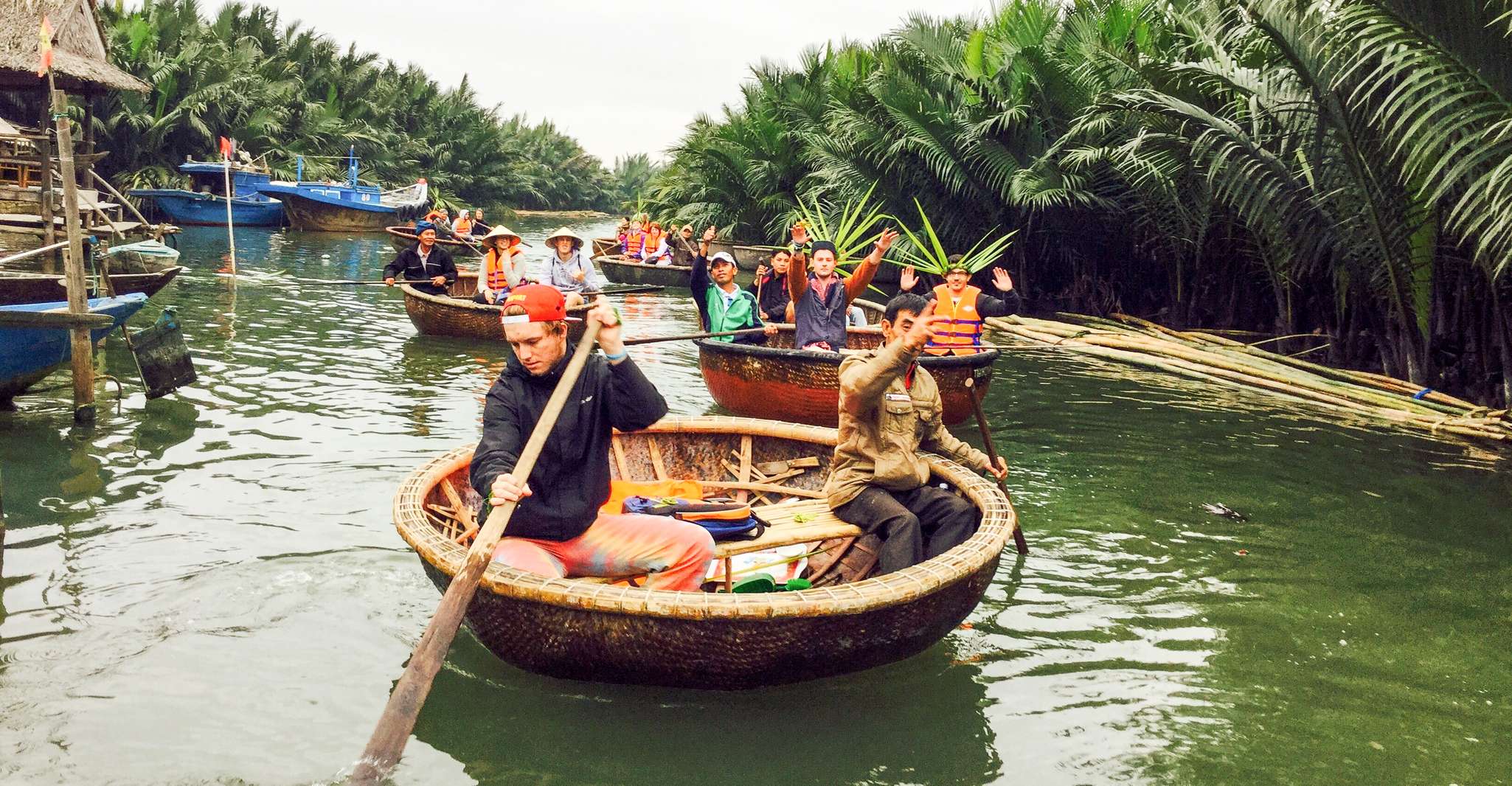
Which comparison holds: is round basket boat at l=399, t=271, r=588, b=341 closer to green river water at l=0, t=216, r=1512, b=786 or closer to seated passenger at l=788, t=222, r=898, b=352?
green river water at l=0, t=216, r=1512, b=786

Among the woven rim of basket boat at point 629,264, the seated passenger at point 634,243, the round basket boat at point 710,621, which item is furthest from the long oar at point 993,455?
the seated passenger at point 634,243

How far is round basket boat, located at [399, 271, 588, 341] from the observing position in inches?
509

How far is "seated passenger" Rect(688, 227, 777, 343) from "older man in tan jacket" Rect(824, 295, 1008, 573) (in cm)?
455

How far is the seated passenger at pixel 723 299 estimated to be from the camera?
32.6ft

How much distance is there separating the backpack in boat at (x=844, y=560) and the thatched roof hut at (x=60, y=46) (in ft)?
59.8

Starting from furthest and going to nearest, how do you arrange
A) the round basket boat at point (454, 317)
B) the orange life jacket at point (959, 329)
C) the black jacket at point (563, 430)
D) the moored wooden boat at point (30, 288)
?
the round basket boat at point (454, 317) → the orange life jacket at point (959, 329) → the moored wooden boat at point (30, 288) → the black jacket at point (563, 430)

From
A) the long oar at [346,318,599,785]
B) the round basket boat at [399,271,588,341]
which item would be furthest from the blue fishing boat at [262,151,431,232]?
the long oar at [346,318,599,785]

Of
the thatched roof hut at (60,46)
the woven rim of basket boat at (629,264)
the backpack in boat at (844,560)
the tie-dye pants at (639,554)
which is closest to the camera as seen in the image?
the tie-dye pants at (639,554)

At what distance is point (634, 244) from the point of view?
2533 centimetres

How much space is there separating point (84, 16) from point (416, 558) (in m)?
19.6

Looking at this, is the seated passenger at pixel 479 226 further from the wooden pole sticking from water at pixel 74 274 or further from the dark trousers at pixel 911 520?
the dark trousers at pixel 911 520

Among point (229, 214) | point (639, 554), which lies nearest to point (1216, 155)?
point (639, 554)

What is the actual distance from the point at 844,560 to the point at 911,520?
0.44 m

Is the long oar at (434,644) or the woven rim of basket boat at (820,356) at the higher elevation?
the woven rim of basket boat at (820,356)
